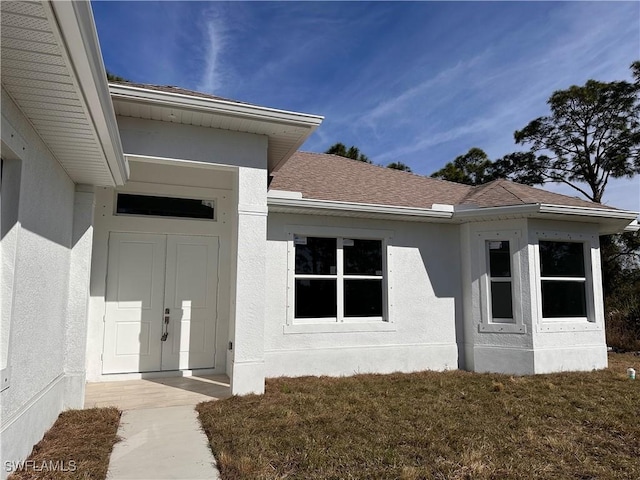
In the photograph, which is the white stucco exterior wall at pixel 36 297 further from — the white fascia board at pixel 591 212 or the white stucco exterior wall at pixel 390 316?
the white fascia board at pixel 591 212

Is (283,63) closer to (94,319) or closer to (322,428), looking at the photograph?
(94,319)

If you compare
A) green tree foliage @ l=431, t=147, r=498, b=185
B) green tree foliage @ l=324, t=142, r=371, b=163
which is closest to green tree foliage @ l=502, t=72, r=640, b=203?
green tree foliage @ l=431, t=147, r=498, b=185

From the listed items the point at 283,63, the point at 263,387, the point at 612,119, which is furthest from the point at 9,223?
the point at 612,119

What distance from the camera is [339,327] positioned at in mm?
7707

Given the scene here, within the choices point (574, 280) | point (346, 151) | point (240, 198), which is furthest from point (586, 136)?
point (240, 198)

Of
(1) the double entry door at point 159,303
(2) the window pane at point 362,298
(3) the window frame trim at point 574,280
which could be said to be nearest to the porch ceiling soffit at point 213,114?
(1) the double entry door at point 159,303

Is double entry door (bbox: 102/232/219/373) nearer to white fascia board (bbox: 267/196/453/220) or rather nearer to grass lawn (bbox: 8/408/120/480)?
white fascia board (bbox: 267/196/453/220)

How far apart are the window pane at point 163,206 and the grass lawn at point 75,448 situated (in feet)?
11.6

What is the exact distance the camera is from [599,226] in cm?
895

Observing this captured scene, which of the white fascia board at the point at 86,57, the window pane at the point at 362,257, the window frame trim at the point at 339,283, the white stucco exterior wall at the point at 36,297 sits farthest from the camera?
the window pane at the point at 362,257

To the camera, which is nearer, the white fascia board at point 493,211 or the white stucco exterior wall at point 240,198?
the white stucco exterior wall at point 240,198

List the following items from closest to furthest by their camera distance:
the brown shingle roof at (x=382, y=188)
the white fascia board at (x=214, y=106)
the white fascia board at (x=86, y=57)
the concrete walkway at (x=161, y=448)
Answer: the white fascia board at (x=86, y=57), the concrete walkway at (x=161, y=448), the white fascia board at (x=214, y=106), the brown shingle roof at (x=382, y=188)

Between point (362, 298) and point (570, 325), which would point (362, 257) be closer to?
point (362, 298)

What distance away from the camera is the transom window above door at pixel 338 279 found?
7.68 m
